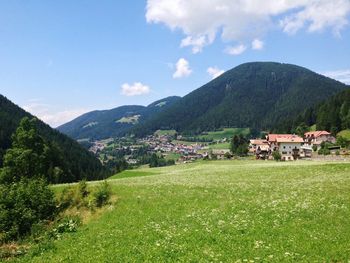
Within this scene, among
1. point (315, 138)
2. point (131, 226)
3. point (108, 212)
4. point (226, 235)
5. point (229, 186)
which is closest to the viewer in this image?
point (226, 235)

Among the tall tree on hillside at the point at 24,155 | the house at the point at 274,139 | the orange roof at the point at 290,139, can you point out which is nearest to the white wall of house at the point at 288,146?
the orange roof at the point at 290,139

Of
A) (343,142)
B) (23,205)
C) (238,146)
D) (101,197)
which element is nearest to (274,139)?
(238,146)

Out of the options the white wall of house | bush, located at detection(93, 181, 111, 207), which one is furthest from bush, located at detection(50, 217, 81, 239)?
the white wall of house

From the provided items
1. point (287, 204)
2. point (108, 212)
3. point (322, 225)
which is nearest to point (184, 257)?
point (322, 225)

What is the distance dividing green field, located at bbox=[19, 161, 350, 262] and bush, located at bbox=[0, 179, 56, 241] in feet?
17.1

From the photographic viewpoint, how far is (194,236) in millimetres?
19734

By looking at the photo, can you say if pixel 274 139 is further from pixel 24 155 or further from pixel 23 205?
pixel 23 205

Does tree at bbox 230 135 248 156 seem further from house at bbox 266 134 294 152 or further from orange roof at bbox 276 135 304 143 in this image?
orange roof at bbox 276 135 304 143

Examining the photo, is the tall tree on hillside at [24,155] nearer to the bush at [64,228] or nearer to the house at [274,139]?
the bush at [64,228]

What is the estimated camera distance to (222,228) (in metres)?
20.9

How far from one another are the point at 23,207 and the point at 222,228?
16977 mm

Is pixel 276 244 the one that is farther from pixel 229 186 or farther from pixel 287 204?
pixel 229 186

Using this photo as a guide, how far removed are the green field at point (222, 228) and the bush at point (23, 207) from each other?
5.20 meters

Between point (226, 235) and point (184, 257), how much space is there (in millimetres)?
3745
